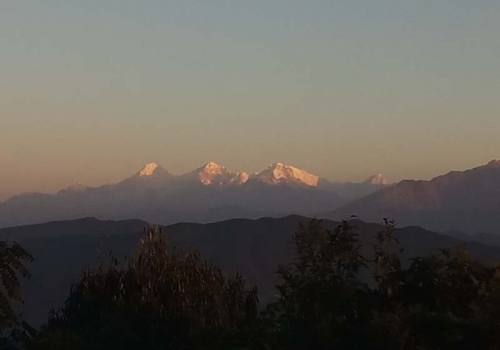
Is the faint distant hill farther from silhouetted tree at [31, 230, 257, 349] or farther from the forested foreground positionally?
the forested foreground

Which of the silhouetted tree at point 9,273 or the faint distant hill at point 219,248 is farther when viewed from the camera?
the faint distant hill at point 219,248

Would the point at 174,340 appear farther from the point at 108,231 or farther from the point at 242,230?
the point at 108,231

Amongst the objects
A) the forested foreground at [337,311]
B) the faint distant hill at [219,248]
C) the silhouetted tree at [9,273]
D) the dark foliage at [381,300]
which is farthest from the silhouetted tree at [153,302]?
the faint distant hill at [219,248]

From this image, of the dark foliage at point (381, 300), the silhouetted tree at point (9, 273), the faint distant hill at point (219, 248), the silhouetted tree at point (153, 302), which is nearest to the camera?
the dark foliage at point (381, 300)

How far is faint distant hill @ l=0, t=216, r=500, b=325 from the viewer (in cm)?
13375

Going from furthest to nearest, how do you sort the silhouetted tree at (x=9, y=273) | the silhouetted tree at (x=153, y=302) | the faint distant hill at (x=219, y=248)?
the faint distant hill at (x=219, y=248), the silhouetted tree at (x=153, y=302), the silhouetted tree at (x=9, y=273)

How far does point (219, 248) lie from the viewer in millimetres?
155875

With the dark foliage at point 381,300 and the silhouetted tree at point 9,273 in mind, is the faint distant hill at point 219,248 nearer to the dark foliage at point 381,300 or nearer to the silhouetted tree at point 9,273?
the dark foliage at point 381,300

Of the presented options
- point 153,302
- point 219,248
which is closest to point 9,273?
point 153,302

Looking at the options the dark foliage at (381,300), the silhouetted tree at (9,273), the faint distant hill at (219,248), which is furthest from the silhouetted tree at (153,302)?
the faint distant hill at (219,248)

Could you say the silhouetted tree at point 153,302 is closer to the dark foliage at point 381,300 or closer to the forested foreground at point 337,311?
the forested foreground at point 337,311

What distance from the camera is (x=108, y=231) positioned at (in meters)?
194

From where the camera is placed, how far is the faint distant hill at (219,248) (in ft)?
439

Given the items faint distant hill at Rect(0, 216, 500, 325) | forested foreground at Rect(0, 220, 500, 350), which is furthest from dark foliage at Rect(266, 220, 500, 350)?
faint distant hill at Rect(0, 216, 500, 325)
